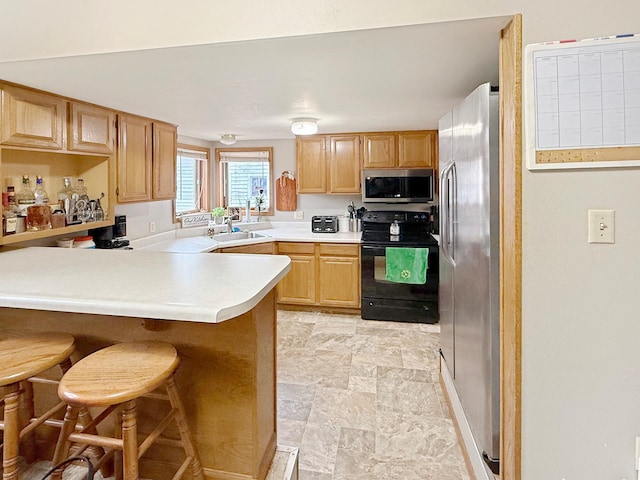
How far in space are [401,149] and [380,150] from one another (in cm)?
23

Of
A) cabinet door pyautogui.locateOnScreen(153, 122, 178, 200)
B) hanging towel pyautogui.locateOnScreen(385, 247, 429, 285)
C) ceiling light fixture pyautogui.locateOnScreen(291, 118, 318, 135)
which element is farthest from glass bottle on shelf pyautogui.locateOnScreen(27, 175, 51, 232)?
hanging towel pyautogui.locateOnScreen(385, 247, 429, 285)

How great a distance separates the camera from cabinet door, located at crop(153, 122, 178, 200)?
3334mm

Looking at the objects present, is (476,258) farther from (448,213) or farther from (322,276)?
(322,276)

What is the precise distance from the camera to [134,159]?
3.05 metres

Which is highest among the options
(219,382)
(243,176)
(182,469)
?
(243,176)

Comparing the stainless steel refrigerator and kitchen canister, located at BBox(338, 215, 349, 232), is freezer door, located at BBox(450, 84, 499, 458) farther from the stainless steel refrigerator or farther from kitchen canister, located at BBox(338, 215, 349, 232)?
kitchen canister, located at BBox(338, 215, 349, 232)

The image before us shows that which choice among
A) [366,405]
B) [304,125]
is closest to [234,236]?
[304,125]

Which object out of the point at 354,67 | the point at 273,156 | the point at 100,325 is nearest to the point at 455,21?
the point at 354,67

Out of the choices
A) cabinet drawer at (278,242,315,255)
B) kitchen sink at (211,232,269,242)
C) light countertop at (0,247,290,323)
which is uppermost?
kitchen sink at (211,232,269,242)

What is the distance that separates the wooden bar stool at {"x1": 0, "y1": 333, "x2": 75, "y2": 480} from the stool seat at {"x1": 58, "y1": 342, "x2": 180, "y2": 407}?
19cm
